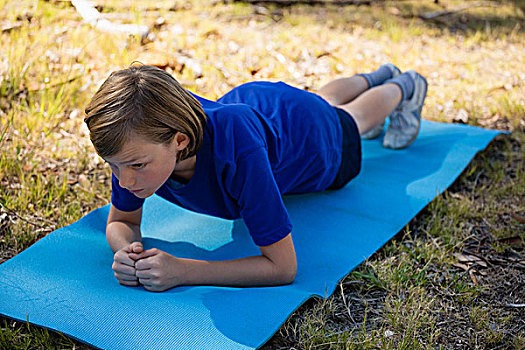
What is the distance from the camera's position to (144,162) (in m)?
1.44

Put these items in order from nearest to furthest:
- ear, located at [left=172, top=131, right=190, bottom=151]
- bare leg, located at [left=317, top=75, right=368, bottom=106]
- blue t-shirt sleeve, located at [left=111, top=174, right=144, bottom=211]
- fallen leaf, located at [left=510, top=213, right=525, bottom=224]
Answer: ear, located at [left=172, top=131, right=190, bottom=151] < blue t-shirt sleeve, located at [left=111, top=174, right=144, bottom=211] < fallen leaf, located at [left=510, top=213, right=525, bottom=224] < bare leg, located at [left=317, top=75, right=368, bottom=106]

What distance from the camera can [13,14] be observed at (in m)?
3.46

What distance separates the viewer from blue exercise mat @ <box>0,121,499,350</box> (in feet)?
4.96

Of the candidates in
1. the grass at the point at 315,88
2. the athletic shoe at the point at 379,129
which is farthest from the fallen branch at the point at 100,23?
the athletic shoe at the point at 379,129

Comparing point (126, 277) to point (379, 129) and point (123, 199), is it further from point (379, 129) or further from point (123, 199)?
point (379, 129)

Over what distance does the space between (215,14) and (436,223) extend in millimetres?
3460

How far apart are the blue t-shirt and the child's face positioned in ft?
0.52

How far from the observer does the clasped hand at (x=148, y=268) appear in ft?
5.37

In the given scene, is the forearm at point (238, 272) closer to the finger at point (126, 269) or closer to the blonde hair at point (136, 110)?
the finger at point (126, 269)

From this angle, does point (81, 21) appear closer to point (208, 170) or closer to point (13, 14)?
point (13, 14)

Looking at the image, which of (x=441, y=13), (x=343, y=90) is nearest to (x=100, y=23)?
(x=343, y=90)

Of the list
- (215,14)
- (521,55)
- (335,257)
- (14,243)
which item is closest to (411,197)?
(335,257)

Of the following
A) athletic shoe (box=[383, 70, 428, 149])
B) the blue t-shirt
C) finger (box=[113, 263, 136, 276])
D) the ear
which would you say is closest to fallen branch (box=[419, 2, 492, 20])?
athletic shoe (box=[383, 70, 428, 149])

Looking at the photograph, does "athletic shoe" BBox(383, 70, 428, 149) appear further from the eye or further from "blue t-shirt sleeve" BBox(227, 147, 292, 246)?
the eye
